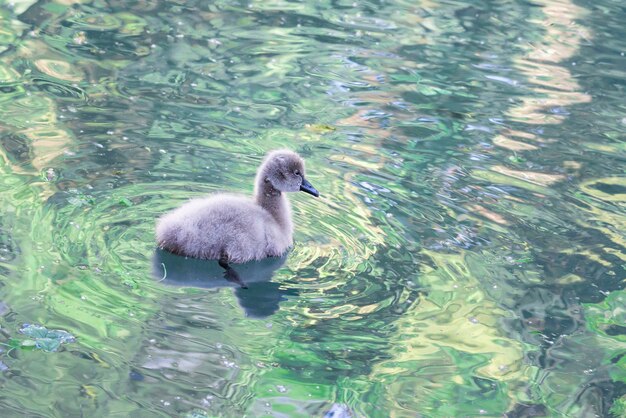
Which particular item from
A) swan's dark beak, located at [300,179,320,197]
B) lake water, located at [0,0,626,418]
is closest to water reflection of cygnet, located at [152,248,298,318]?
lake water, located at [0,0,626,418]

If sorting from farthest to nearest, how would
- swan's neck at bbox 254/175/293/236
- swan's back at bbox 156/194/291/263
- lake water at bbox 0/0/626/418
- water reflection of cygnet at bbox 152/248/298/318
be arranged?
swan's neck at bbox 254/175/293/236, swan's back at bbox 156/194/291/263, water reflection of cygnet at bbox 152/248/298/318, lake water at bbox 0/0/626/418

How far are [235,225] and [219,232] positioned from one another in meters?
0.11

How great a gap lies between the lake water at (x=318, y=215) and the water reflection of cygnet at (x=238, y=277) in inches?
0.7

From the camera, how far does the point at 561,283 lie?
5.84m

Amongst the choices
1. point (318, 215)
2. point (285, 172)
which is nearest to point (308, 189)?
point (285, 172)

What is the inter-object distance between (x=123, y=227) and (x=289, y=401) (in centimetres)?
185

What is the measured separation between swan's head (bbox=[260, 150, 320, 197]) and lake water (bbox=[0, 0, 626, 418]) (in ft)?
1.01

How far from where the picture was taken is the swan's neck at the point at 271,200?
6.07 m

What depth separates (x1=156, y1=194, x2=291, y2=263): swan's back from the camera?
561 centimetres

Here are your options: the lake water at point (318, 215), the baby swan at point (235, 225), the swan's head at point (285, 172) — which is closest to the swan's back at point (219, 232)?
the baby swan at point (235, 225)

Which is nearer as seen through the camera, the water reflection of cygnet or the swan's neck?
the water reflection of cygnet

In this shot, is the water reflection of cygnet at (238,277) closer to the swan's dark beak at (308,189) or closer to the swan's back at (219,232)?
the swan's back at (219,232)

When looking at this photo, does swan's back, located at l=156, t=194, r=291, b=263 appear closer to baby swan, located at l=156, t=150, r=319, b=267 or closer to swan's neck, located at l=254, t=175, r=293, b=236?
baby swan, located at l=156, t=150, r=319, b=267

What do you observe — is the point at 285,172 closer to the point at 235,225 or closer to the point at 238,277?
the point at 235,225
